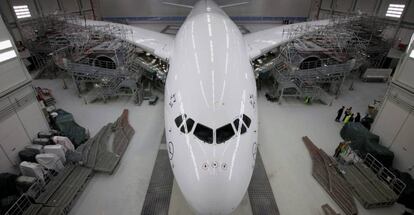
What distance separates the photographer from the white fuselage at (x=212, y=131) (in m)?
5.50

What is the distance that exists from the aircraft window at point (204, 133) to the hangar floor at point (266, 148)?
393 centimetres

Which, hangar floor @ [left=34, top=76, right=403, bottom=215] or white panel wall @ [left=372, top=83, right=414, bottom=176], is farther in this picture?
white panel wall @ [left=372, top=83, right=414, bottom=176]

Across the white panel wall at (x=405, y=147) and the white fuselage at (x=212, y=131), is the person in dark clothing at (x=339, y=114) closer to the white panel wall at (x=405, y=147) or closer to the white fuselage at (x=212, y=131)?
the white panel wall at (x=405, y=147)

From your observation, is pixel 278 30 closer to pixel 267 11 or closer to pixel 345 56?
pixel 345 56

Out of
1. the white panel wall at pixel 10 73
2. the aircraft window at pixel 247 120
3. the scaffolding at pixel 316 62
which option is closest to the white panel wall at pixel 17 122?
the white panel wall at pixel 10 73

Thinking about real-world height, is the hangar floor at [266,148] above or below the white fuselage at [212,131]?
below

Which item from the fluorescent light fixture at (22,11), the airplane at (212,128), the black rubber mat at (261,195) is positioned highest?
the fluorescent light fixture at (22,11)

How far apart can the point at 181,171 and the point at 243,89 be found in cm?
351

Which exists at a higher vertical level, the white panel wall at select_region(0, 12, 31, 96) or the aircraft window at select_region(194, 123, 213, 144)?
the white panel wall at select_region(0, 12, 31, 96)

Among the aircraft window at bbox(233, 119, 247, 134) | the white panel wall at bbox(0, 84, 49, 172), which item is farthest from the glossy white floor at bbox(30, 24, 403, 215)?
the aircraft window at bbox(233, 119, 247, 134)

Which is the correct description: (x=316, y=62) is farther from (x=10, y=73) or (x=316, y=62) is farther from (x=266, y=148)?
(x=10, y=73)

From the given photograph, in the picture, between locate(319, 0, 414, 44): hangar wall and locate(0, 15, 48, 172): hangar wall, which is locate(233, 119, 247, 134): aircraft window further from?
locate(319, 0, 414, 44): hangar wall

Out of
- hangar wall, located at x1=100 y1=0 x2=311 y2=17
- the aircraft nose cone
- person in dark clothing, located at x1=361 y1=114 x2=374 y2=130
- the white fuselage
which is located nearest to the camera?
the aircraft nose cone

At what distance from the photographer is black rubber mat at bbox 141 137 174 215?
835cm
